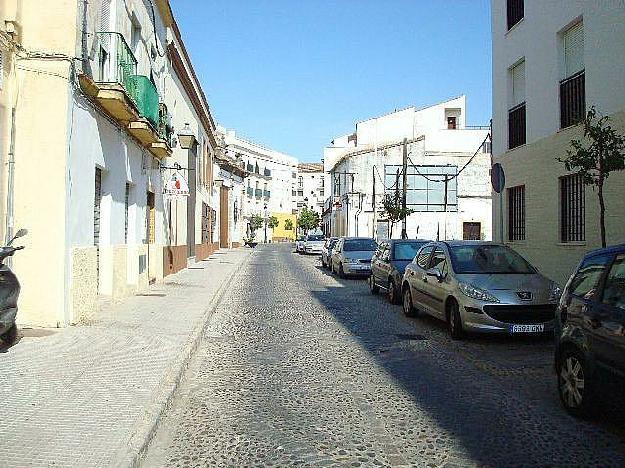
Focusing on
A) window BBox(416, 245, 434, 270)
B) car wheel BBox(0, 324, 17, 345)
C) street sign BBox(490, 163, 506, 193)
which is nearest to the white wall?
street sign BBox(490, 163, 506, 193)

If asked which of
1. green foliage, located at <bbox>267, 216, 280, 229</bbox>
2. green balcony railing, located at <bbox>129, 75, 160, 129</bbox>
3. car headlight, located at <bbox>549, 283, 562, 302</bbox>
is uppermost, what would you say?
green balcony railing, located at <bbox>129, 75, 160, 129</bbox>

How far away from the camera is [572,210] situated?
14.2 meters

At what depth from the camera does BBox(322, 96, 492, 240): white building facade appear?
1886 inches

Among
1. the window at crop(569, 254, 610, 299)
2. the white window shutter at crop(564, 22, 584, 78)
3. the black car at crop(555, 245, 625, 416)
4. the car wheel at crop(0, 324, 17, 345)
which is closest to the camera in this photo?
the black car at crop(555, 245, 625, 416)

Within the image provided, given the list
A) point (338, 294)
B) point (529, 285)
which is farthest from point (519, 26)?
point (529, 285)

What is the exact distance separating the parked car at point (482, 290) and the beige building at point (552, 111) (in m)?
1.69

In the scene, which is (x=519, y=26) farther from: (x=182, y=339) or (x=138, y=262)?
(x=182, y=339)

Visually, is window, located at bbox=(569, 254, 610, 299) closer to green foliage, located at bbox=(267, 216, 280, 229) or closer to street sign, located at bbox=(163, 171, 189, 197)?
street sign, located at bbox=(163, 171, 189, 197)

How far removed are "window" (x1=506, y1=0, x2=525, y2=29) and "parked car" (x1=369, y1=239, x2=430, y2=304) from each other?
6984mm

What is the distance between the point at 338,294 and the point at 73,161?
8.98 meters

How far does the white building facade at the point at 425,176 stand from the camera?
47.9m

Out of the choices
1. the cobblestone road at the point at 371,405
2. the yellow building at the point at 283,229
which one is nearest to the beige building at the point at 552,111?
the cobblestone road at the point at 371,405

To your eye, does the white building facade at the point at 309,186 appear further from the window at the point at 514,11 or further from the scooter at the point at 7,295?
the scooter at the point at 7,295

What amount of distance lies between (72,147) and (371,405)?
646 cm
